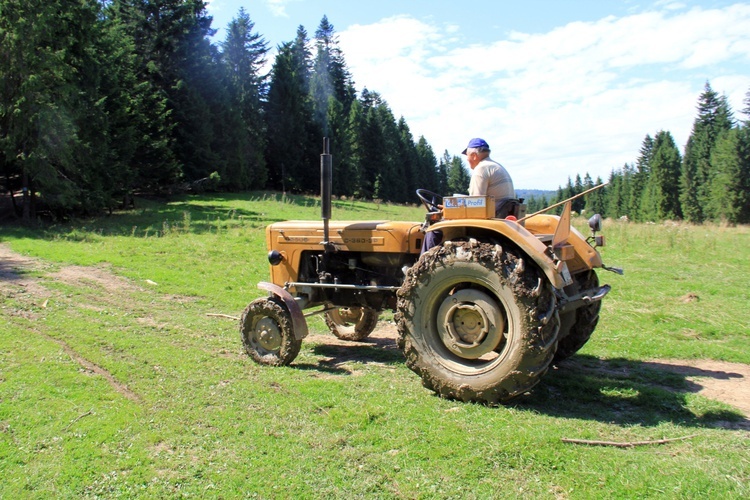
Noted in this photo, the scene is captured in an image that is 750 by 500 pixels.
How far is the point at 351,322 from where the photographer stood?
780 cm

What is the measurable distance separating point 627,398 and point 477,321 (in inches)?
59.3

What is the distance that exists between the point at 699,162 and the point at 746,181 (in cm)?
1189

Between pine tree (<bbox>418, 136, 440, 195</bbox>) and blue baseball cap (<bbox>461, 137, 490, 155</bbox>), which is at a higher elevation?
pine tree (<bbox>418, 136, 440, 195</bbox>)

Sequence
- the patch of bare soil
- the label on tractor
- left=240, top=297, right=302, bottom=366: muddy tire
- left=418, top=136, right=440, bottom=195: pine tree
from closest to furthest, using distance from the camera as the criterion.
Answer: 1. the label on tractor
2. the patch of bare soil
3. left=240, top=297, right=302, bottom=366: muddy tire
4. left=418, top=136, right=440, bottom=195: pine tree

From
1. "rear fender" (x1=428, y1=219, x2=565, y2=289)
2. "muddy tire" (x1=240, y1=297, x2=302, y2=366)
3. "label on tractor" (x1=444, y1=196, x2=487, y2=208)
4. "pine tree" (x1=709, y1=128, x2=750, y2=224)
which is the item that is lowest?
"muddy tire" (x1=240, y1=297, x2=302, y2=366)

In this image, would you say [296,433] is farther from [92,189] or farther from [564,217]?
[92,189]

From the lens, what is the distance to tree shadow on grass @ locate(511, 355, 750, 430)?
4520 mm

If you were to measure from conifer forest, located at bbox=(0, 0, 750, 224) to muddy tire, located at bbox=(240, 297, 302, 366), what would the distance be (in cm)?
339

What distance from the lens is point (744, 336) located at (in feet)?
23.0

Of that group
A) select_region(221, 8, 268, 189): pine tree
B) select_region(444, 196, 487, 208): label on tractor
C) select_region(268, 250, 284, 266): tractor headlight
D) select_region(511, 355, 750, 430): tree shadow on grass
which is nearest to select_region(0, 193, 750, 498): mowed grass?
select_region(511, 355, 750, 430): tree shadow on grass

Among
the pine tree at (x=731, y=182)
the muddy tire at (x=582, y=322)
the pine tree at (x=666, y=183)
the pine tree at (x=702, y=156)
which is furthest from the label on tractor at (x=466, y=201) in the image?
the pine tree at (x=666, y=183)

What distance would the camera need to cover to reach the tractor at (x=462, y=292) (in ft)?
14.8

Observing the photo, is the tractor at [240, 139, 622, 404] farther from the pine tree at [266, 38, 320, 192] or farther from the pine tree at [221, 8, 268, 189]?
the pine tree at [266, 38, 320, 192]

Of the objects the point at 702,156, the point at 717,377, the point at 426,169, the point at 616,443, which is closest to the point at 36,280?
the point at 616,443
